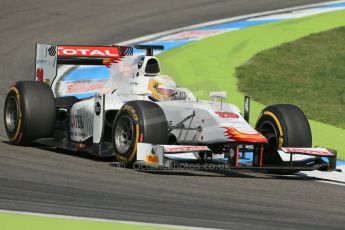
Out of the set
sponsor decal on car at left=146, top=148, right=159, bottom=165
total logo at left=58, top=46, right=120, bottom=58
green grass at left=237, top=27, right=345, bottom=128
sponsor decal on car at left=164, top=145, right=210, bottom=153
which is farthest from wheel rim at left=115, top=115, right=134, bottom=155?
green grass at left=237, top=27, right=345, bottom=128

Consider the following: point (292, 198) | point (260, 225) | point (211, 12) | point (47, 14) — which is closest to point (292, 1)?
point (211, 12)

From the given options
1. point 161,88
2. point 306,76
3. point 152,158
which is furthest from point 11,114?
point 306,76

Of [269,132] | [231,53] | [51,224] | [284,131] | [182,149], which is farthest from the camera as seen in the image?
[231,53]

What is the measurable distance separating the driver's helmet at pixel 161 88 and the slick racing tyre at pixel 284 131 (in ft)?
4.71

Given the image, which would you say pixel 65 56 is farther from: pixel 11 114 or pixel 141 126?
pixel 141 126

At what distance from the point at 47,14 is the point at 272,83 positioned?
30.2 ft

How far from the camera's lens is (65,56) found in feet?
48.8

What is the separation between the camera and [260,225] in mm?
8555

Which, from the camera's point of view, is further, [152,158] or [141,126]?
[141,126]

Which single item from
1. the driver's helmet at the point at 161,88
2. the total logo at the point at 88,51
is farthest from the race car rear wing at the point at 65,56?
the driver's helmet at the point at 161,88

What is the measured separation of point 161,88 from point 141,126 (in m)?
1.54

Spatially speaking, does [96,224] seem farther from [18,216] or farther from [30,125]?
[30,125]

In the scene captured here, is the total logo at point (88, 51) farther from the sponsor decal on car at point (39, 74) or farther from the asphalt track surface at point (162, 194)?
the asphalt track surface at point (162, 194)

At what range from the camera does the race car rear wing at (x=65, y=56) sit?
14.8m
